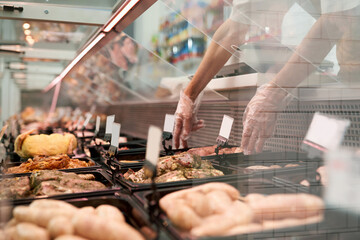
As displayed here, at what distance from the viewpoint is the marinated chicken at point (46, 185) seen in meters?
1.20

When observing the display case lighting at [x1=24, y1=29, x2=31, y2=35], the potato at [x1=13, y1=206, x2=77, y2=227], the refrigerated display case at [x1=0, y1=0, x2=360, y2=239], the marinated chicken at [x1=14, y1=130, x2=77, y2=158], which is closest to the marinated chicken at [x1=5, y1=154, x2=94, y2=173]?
the refrigerated display case at [x1=0, y1=0, x2=360, y2=239]

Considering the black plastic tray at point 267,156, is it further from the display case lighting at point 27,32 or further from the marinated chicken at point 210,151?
the display case lighting at point 27,32

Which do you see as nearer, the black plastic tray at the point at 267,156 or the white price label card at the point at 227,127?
the black plastic tray at the point at 267,156

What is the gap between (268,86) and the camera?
5.15 ft

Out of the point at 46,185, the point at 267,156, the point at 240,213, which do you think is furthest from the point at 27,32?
the point at 240,213

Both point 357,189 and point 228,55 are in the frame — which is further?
point 228,55

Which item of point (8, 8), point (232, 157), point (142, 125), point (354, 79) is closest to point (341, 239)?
point (354, 79)

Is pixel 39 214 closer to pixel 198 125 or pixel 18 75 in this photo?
pixel 198 125

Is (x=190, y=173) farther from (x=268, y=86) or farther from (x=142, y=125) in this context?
(x=142, y=125)

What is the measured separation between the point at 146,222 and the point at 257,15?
3.05ft

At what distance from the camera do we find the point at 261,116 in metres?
1.61

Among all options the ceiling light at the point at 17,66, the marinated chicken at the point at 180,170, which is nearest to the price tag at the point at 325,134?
the marinated chicken at the point at 180,170

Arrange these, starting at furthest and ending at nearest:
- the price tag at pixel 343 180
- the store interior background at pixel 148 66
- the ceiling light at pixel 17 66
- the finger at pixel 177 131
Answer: the ceiling light at pixel 17 66
the finger at pixel 177 131
the store interior background at pixel 148 66
the price tag at pixel 343 180

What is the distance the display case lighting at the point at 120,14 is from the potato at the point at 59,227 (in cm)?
127
